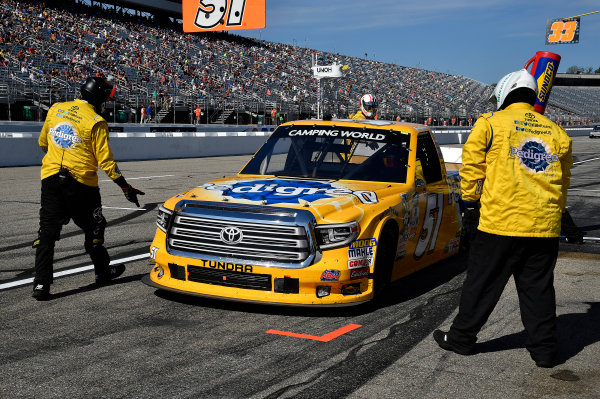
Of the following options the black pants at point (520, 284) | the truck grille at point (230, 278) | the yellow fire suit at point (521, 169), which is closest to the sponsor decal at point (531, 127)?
the yellow fire suit at point (521, 169)

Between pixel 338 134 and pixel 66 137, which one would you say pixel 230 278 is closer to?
pixel 66 137

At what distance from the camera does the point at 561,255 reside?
25.5ft

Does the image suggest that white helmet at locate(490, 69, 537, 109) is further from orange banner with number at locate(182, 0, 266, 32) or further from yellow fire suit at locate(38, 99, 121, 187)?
orange banner with number at locate(182, 0, 266, 32)

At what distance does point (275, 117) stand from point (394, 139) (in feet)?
123

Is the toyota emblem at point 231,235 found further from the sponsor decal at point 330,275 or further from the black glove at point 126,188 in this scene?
the black glove at point 126,188

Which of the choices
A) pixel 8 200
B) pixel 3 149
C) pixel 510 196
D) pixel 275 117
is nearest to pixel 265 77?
pixel 275 117

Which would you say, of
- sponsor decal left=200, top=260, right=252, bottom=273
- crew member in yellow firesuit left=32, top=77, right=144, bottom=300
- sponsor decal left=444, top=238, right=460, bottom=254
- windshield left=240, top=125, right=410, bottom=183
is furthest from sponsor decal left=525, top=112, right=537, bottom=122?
crew member in yellow firesuit left=32, top=77, right=144, bottom=300

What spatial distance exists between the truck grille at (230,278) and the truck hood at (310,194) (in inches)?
21.2

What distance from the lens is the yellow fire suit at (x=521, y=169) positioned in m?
4.03

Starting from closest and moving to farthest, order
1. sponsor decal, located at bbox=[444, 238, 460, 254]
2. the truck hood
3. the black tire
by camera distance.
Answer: the truck hood, the black tire, sponsor decal, located at bbox=[444, 238, 460, 254]

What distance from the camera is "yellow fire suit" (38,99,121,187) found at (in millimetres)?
5496

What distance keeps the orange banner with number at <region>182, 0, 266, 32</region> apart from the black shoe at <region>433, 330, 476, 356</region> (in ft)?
116

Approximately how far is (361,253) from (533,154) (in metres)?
1.46

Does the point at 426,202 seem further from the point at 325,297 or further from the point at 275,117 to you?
the point at 275,117
